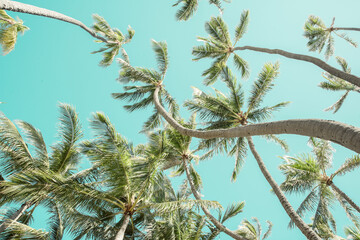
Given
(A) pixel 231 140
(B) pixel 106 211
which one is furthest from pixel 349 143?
(A) pixel 231 140

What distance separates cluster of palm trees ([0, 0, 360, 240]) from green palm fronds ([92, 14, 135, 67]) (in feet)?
0.19

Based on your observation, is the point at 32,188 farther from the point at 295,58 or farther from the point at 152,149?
the point at 295,58

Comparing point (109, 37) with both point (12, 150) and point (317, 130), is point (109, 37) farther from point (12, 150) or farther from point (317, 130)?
point (317, 130)

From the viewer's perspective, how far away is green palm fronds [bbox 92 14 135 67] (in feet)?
33.7

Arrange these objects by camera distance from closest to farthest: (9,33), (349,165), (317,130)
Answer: (317,130)
(9,33)
(349,165)

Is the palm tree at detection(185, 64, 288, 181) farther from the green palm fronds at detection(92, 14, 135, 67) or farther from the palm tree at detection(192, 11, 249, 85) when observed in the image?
the green palm fronds at detection(92, 14, 135, 67)

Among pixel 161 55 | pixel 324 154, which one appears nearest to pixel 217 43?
pixel 161 55

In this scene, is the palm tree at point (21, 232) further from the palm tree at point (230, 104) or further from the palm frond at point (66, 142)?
the palm tree at point (230, 104)

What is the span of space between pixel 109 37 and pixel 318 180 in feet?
39.6

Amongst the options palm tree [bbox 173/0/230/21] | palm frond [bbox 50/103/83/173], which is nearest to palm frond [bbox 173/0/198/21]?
palm tree [bbox 173/0/230/21]

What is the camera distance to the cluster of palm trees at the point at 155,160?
610 cm

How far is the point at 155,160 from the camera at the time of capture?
22.9 ft

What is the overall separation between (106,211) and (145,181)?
80.0 inches

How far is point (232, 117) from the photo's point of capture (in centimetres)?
1122
